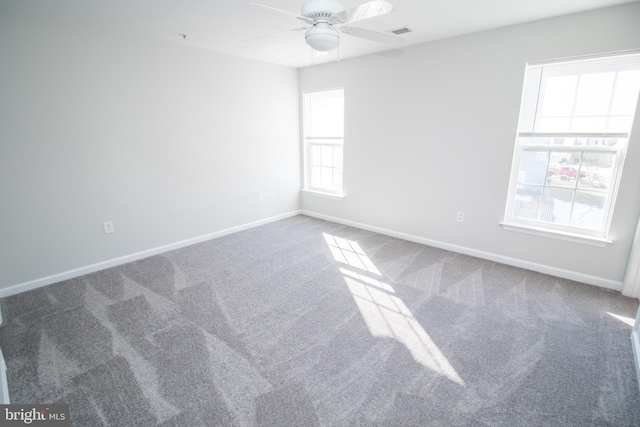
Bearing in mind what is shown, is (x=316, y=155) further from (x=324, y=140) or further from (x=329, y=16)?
(x=329, y=16)

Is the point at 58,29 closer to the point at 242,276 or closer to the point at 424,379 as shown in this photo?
the point at 242,276

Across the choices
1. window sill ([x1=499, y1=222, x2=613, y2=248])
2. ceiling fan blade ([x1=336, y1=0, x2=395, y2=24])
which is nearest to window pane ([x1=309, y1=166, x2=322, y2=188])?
window sill ([x1=499, y1=222, x2=613, y2=248])

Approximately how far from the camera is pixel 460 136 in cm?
335

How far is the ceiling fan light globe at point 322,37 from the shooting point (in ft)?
5.90

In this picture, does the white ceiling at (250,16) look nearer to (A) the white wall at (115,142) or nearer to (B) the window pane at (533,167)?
(A) the white wall at (115,142)

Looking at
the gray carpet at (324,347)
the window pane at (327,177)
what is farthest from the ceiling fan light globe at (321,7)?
the window pane at (327,177)

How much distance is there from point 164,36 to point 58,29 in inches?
34.5

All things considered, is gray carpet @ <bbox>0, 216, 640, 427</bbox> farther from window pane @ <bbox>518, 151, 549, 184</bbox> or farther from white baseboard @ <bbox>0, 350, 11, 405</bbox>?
window pane @ <bbox>518, 151, 549, 184</bbox>

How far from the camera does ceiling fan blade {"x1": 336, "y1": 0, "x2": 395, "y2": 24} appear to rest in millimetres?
1564

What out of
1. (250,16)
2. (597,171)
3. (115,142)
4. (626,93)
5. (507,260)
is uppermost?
(250,16)

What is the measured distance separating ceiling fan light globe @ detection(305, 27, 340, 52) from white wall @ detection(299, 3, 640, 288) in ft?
6.65

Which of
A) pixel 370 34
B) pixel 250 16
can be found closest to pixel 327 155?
pixel 250 16

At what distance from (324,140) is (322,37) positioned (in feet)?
9.80

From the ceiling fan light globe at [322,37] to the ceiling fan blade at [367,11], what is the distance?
0.10 metres
